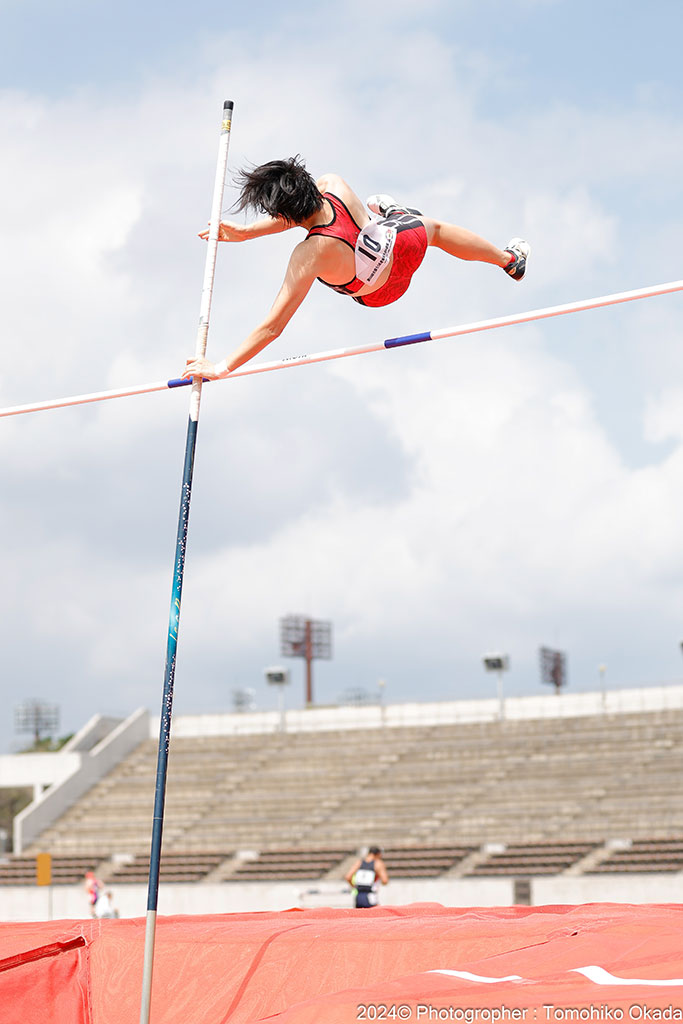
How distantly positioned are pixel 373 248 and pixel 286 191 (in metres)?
0.35

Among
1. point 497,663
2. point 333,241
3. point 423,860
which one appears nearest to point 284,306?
point 333,241

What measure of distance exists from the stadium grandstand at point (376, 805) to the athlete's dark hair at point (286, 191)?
11892 mm

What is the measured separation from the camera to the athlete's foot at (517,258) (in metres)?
4.51

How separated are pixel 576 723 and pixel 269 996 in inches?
698

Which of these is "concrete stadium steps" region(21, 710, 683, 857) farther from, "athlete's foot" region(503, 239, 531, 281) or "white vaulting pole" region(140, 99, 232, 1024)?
"white vaulting pole" region(140, 99, 232, 1024)

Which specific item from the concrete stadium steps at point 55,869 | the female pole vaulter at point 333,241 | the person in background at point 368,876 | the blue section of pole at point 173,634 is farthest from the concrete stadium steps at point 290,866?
the female pole vaulter at point 333,241

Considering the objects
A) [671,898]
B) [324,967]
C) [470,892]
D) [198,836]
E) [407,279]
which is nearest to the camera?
[324,967]

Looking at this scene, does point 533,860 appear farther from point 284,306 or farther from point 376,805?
point 284,306

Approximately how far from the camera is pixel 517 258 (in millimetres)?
4508

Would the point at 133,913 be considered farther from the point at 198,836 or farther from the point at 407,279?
the point at 407,279

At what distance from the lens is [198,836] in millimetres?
19891

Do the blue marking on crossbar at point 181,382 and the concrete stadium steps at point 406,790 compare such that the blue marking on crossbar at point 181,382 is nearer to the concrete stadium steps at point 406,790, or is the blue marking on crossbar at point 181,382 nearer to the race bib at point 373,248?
the race bib at point 373,248

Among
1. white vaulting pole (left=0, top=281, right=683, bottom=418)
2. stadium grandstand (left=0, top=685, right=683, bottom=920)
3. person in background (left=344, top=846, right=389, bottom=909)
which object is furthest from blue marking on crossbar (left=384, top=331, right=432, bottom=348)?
stadium grandstand (left=0, top=685, right=683, bottom=920)

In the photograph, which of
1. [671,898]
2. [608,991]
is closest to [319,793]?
[671,898]
